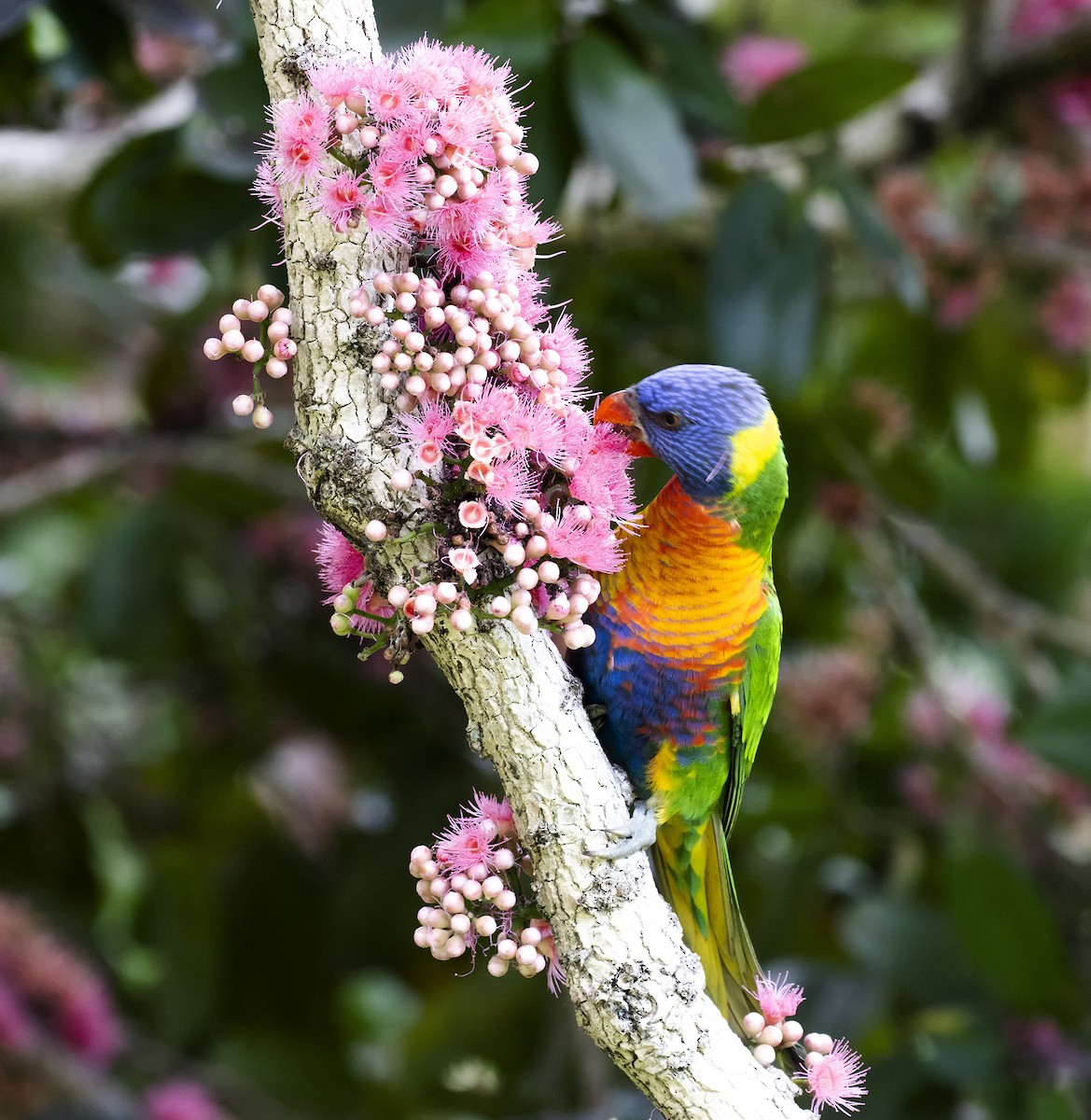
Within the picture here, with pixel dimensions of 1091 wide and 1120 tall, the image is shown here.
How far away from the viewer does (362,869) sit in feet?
8.21

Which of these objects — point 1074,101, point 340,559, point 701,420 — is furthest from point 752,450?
point 1074,101

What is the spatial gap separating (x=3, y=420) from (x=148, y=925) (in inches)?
43.3

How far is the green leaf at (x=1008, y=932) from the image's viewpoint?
178 centimetres

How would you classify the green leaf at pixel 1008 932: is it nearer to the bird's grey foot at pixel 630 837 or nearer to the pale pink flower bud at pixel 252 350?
the bird's grey foot at pixel 630 837

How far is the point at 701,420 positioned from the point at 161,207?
3.26ft

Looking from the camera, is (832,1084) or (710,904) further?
(710,904)

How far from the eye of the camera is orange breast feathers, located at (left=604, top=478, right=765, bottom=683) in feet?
3.40

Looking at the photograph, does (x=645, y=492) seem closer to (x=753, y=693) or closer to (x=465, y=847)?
(x=753, y=693)

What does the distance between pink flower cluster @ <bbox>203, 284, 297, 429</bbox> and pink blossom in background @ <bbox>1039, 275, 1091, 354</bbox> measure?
7.14 ft

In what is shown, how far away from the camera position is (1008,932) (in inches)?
71.8

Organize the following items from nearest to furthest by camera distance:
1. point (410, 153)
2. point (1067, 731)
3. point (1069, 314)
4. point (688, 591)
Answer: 1. point (410, 153)
2. point (688, 591)
3. point (1067, 731)
4. point (1069, 314)

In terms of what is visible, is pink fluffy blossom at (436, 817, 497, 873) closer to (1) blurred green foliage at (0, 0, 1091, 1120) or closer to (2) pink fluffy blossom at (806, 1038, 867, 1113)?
(2) pink fluffy blossom at (806, 1038, 867, 1113)

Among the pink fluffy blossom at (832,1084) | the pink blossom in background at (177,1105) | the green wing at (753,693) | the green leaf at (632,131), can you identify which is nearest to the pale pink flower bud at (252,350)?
the green wing at (753,693)

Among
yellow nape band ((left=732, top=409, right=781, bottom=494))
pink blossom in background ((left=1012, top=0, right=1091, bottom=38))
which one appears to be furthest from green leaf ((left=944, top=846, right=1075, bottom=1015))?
pink blossom in background ((left=1012, top=0, right=1091, bottom=38))
